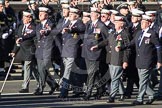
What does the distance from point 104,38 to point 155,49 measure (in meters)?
1.37

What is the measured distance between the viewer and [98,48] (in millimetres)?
17219

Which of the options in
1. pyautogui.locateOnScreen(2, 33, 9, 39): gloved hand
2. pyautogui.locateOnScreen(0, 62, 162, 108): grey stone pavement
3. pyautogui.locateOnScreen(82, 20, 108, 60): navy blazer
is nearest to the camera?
pyautogui.locateOnScreen(0, 62, 162, 108): grey stone pavement

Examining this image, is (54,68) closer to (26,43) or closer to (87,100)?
(26,43)

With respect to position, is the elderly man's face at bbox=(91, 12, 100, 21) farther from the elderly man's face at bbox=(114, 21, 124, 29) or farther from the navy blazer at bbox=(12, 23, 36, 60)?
the navy blazer at bbox=(12, 23, 36, 60)

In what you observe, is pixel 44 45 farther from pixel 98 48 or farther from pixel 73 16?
pixel 98 48

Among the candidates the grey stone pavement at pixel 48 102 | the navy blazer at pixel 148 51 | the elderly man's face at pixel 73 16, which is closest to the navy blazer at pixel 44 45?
the elderly man's face at pixel 73 16

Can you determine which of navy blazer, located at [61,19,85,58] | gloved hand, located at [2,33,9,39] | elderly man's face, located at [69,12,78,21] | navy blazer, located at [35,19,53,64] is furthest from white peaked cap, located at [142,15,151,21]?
gloved hand, located at [2,33,9,39]

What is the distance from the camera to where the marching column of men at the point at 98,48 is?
648 inches

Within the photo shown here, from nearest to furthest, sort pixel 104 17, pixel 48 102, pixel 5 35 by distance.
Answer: pixel 48 102
pixel 104 17
pixel 5 35

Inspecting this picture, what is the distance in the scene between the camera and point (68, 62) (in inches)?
689

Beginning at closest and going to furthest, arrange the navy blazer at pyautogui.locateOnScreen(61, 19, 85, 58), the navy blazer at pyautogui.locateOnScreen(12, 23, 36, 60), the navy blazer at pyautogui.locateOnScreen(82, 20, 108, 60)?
the navy blazer at pyautogui.locateOnScreen(82, 20, 108, 60)
the navy blazer at pyautogui.locateOnScreen(61, 19, 85, 58)
the navy blazer at pyautogui.locateOnScreen(12, 23, 36, 60)

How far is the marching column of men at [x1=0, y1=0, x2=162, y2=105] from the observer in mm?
16453

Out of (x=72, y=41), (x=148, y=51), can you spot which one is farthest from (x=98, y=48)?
(x=148, y=51)

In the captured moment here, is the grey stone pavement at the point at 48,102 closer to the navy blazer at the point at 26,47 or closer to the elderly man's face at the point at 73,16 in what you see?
the navy blazer at the point at 26,47
